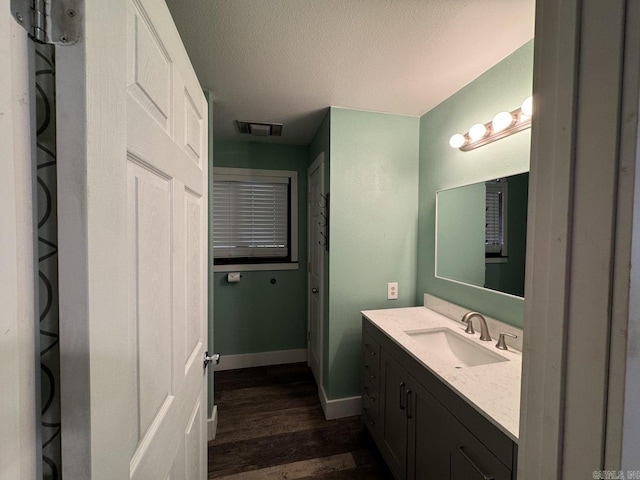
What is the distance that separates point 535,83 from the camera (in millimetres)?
462

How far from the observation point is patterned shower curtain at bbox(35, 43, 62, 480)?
353 millimetres

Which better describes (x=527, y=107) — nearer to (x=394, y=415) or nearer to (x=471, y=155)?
(x=471, y=155)

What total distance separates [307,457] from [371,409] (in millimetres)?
499

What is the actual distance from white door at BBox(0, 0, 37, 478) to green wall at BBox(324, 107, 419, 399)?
1.65 m

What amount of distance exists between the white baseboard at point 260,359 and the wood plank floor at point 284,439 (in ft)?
0.80

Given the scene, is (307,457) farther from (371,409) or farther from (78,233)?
(78,233)

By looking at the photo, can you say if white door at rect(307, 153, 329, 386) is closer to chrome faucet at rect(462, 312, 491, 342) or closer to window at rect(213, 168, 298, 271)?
window at rect(213, 168, 298, 271)

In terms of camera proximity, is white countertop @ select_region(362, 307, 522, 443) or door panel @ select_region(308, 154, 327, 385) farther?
door panel @ select_region(308, 154, 327, 385)

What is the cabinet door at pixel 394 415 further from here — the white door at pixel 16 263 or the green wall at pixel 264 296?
the green wall at pixel 264 296

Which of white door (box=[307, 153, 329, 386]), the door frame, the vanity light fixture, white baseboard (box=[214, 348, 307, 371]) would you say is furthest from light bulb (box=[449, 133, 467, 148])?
white baseboard (box=[214, 348, 307, 371])

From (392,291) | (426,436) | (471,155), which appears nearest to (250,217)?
(392,291)

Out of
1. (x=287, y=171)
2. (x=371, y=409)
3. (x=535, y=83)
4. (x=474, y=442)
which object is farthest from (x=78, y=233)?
(x=287, y=171)

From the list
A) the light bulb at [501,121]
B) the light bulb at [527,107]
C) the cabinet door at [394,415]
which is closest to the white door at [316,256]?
the cabinet door at [394,415]

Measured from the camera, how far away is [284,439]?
69.9 inches
